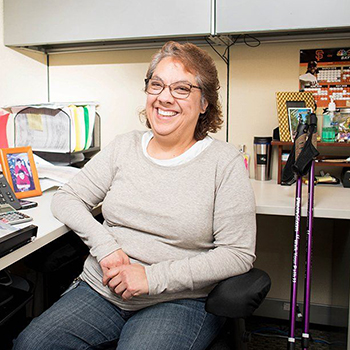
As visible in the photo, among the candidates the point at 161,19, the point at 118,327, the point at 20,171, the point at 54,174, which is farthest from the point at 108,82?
the point at 118,327

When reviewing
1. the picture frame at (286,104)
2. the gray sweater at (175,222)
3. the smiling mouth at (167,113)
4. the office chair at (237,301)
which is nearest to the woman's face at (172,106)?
the smiling mouth at (167,113)

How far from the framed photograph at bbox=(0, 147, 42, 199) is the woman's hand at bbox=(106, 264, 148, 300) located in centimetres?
61

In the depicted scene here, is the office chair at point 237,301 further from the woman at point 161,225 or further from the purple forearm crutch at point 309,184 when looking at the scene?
the purple forearm crutch at point 309,184

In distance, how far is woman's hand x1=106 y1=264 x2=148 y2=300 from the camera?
112 cm

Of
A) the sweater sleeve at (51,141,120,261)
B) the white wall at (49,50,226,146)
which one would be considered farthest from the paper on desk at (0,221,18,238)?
the white wall at (49,50,226,146)

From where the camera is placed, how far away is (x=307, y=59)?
196 centimetres

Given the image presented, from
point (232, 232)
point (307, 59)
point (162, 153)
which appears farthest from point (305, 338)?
point (307, 59)

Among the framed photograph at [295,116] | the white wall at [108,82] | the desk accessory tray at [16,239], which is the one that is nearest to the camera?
the desk accessory tray at [16,239]

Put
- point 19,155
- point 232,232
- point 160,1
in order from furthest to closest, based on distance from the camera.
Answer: point 160,1
point 19,155
point 232,232

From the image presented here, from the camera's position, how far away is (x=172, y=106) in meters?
1.33

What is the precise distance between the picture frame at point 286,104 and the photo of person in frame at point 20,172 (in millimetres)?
1064

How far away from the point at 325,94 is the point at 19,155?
1.35 m

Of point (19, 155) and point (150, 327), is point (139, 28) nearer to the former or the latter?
point (19, 155)

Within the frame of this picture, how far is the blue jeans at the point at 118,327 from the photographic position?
107cm
